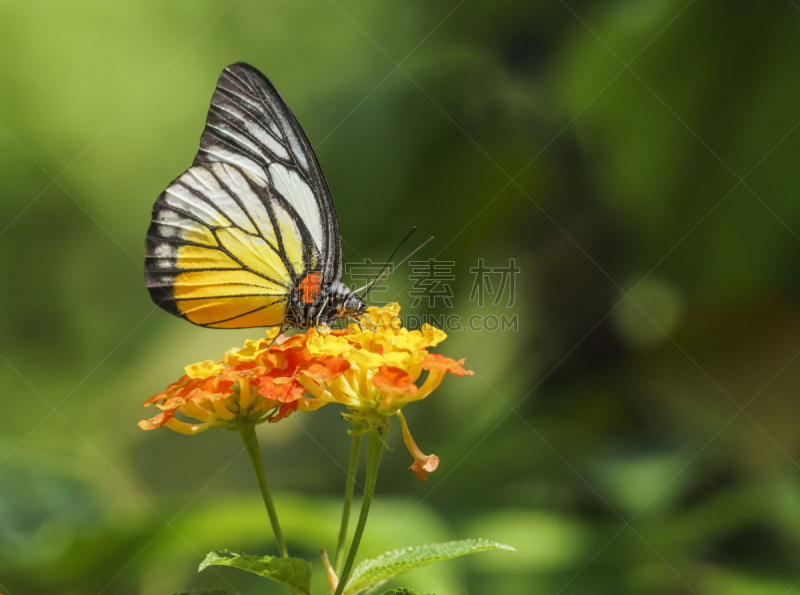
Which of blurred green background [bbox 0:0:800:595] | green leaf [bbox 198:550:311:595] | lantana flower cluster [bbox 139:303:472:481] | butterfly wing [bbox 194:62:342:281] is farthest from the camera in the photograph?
blurred green background [bbox 0:0:800:595]

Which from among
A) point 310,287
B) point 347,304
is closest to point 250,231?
point 310,287

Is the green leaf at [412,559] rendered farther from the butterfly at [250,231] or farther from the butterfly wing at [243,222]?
the butterfly wing at [243,222]

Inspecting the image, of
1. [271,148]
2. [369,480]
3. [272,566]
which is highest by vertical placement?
[271,148]

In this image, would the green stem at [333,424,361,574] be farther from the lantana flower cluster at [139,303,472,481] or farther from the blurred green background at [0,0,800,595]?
the blurred green background at [0,0,800,595]

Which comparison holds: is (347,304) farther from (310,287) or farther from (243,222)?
(243,222)

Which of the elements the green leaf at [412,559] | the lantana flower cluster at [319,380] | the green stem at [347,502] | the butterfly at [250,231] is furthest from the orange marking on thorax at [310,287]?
the green leaf at [412,559]

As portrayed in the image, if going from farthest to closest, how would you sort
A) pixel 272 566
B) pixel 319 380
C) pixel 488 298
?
pixel 488 298, pixel 319 380, pixel 272 566

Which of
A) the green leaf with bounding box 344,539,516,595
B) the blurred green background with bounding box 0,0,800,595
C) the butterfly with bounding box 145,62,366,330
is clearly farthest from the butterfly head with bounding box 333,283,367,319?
the blurred green background with bounding box 0,0,800,595

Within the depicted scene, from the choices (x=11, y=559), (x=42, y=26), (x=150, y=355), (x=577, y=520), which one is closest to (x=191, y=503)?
(x=11, y=559)
